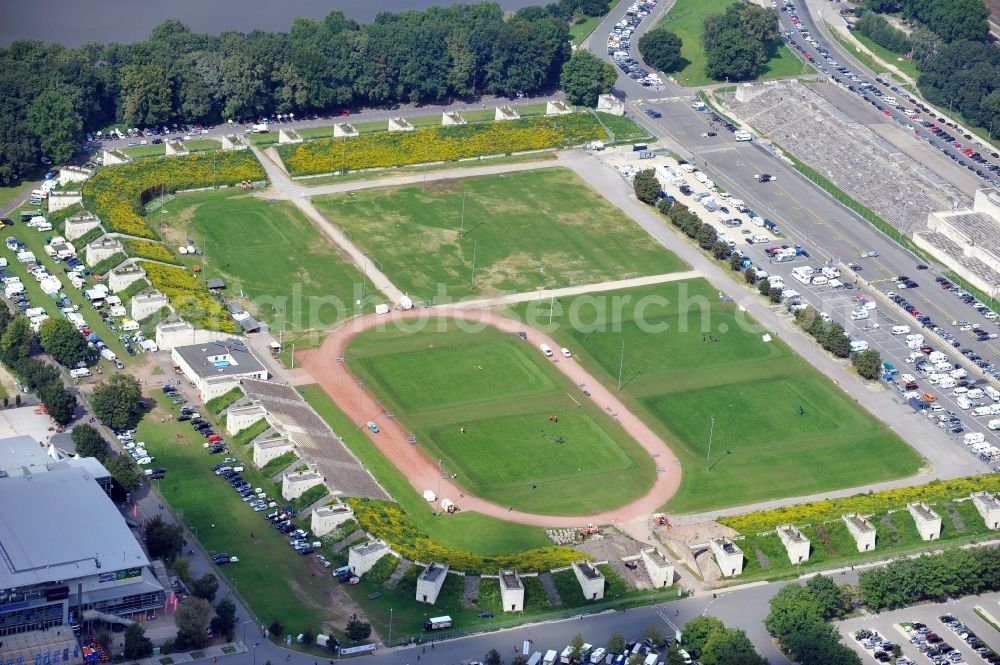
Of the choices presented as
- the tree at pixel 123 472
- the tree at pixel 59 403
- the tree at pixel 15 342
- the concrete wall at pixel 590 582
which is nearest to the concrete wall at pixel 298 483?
the tree at pixel 123 472

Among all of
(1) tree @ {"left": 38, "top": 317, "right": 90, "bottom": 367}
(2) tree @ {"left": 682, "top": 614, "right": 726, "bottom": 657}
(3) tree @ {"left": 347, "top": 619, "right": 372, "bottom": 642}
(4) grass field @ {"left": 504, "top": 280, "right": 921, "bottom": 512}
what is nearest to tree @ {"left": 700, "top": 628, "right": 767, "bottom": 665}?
(2) tree @ {"left": 682, "top": 614, "right": 726, "bottom": 657}

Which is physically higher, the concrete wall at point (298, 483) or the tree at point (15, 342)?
the tree at point (15, 342)

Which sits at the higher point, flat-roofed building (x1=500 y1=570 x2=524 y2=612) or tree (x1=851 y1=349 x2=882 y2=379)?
flat-roofed building (x1=500 y1=570 x2=524 y2=612)

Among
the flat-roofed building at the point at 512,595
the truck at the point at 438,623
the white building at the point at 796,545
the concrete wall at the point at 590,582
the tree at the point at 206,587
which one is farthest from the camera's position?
the white building at the point at 796,545

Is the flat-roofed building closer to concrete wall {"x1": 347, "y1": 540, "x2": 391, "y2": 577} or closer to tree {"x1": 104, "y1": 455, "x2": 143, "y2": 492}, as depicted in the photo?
concrete wall {"x1": 347, "y1": 540, "x2": 391, "y2": 577}

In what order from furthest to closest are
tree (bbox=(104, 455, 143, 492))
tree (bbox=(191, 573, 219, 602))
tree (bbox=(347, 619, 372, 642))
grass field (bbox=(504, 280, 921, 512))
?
grass field (bbox=(504, 280, 921, 512)) < tree (bbox=(104, 455, 143, 492)) < tree (bbox=(191, 573, 219, 602)) < tree (bbox=(347, 619, 372, 642))

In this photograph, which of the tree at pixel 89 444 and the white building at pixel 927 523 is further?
the tree at pixel 89 444

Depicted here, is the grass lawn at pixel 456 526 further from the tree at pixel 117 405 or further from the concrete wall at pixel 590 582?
the tree at pixel 117 405

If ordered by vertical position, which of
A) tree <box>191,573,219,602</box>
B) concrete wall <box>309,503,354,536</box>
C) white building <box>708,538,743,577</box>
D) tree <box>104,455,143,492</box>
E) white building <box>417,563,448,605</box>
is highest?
tree <box>104,455,143,492</box>
